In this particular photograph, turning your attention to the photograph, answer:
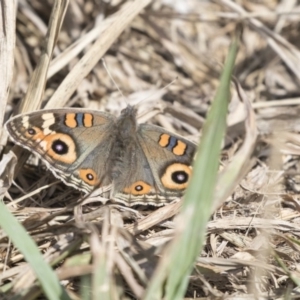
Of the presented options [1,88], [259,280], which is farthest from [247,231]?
[1,88]

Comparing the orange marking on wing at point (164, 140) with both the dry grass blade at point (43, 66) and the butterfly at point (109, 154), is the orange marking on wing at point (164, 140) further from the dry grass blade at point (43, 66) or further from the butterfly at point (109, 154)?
the dry grass blade at point (43, 66)

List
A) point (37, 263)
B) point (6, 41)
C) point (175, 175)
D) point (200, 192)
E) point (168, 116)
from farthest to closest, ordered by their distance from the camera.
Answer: point (168, 116) → point (6, 41) → point (175, 175) → point (37, 263) → point (200, 192)

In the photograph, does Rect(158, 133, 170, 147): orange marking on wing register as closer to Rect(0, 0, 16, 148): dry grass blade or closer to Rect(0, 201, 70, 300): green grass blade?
Rect(0, 0, 16, 148): dry grass blade

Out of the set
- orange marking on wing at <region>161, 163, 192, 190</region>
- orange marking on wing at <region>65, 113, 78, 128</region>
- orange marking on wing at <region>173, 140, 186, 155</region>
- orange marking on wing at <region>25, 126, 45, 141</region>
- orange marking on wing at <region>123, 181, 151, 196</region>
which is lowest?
orange marking on wing at <region>123, 181, 151, 196</region>

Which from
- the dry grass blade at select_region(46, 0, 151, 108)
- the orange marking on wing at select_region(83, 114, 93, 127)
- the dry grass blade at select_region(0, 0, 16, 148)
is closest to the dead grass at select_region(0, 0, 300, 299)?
the dry grass blade at select_region(46, 0, 151, 108)

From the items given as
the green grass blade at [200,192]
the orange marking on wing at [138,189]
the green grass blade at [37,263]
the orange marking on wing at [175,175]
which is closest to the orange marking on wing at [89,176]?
the orange marking on wing at [138,189]

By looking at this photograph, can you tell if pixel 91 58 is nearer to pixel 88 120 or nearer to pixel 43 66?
pixel 43 66

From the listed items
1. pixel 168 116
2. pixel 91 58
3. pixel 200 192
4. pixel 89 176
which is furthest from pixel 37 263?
pixel 168 116

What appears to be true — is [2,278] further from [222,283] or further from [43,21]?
[43,21]
